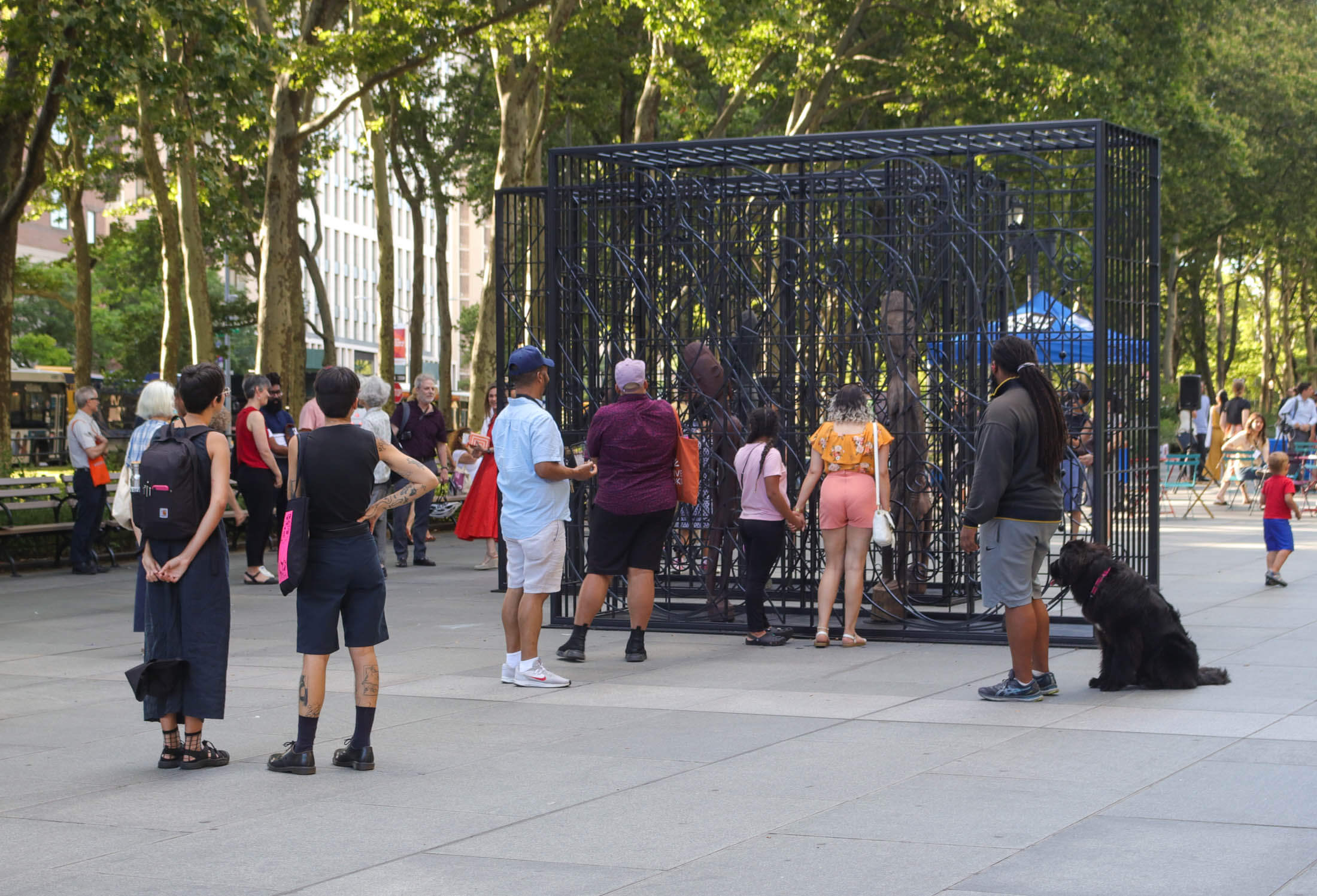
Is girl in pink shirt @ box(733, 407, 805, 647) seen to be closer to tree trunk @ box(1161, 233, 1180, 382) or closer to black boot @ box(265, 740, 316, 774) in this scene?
black boot @ box(265, 740, 316, 774)

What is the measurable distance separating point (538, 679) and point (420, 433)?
24.1ft

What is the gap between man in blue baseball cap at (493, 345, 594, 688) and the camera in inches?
360

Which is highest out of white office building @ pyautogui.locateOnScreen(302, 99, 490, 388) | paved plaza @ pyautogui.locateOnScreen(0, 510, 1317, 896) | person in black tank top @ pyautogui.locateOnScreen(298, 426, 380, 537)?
white office building @ pyautogui.locateOnScreen(302, 99, 490, 388)

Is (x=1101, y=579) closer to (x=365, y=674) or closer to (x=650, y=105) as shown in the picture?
(x=365, y=674)

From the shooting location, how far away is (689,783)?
264 inches

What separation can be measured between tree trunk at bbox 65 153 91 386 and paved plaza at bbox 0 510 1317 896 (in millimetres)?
23177

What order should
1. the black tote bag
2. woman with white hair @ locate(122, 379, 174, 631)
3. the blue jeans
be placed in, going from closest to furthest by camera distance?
the black tote bag → woman with white hair @ locate(122, 379, 174, 631) → the blue jeans

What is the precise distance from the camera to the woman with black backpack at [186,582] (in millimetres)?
7125

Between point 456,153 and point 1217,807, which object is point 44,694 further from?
point 456,153

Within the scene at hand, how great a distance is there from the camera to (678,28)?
2212 cm

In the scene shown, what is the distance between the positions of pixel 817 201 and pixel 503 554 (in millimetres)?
3980

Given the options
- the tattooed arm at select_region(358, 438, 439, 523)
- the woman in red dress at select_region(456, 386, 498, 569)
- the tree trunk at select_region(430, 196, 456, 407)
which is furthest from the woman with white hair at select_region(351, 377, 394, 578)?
the tree trunk at select_region(430, 196, 456, 407)

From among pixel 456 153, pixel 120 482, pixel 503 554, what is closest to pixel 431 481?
pixel 120 482

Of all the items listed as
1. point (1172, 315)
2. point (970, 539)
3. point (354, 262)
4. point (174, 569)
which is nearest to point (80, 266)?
point (1172, 315)
